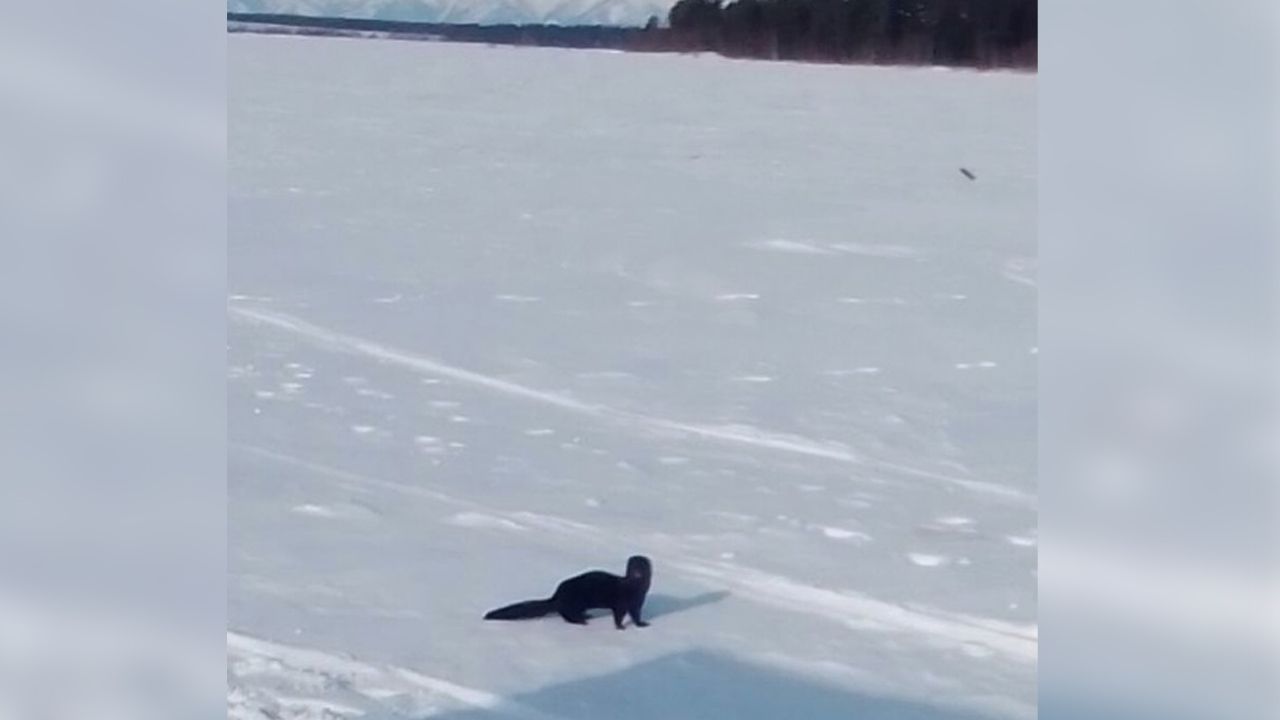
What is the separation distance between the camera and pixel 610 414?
4621mm

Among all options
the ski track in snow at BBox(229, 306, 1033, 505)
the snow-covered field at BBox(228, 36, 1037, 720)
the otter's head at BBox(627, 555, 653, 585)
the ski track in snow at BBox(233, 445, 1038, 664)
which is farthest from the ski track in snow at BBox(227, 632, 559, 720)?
the ski track in snow at BBox(229, 306, 1033, 505)

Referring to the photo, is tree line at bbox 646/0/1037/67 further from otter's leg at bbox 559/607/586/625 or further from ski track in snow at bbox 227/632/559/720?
ski track in snow at bbox 227/632/559/720

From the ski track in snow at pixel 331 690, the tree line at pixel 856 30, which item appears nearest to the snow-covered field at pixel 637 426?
the ski track in snow at pixel 331 690

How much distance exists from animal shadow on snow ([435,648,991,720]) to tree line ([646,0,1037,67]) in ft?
39.7

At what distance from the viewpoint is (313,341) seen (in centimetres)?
536

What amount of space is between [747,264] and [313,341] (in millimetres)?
2083

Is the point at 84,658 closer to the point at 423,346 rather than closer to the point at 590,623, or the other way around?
the point at 590,623

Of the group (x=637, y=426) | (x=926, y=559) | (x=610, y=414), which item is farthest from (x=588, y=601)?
(x=610, y=414)

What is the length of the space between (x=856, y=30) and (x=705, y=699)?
560 inches

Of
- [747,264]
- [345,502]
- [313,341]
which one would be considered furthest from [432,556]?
[747,264]

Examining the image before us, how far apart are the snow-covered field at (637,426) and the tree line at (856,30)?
514cm

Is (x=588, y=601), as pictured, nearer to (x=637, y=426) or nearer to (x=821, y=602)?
(x=821, y=602)

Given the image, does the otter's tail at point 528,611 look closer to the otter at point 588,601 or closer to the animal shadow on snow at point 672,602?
the otter at point 588,601

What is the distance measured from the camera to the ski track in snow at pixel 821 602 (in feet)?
9.70
